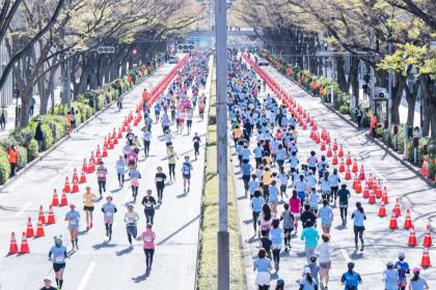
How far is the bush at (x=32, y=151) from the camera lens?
135 feet

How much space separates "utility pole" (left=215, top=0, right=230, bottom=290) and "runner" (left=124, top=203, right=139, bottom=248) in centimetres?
862

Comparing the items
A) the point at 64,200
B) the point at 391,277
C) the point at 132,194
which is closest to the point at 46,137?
the point at 132,194

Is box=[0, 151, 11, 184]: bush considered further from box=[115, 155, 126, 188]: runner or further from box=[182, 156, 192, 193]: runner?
box=[182, 156, 192, 193]: runner

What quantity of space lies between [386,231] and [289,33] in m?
77.5

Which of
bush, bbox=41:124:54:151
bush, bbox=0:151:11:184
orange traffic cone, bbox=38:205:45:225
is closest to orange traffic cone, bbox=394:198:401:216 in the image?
orange traffic cone, bbox=38:205:45:225

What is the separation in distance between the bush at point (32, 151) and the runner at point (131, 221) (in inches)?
677

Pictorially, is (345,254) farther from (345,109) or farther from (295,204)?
(345,109)

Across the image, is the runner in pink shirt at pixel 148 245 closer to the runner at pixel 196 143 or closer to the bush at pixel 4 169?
the bush at pixel 4 169

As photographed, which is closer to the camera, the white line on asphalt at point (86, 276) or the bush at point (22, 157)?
the white line on asphalt at point (86, 276)

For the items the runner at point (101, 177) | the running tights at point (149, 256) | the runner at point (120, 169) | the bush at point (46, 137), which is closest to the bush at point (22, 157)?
the bush at point (46, 137)

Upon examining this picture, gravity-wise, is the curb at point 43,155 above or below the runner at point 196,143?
below

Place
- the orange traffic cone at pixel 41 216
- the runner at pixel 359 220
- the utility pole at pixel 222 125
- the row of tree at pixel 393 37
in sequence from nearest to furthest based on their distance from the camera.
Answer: the utility pole at pixel 222 125, the runner at pixel 359 220, the orange traffic cone at pixel 41 216, the row of tree at pixel 393 37

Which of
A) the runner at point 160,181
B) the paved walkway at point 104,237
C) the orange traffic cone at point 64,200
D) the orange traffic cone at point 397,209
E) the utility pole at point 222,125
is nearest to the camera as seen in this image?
the utility pole at point 222,125

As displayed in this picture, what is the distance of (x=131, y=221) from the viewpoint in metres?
23.9
